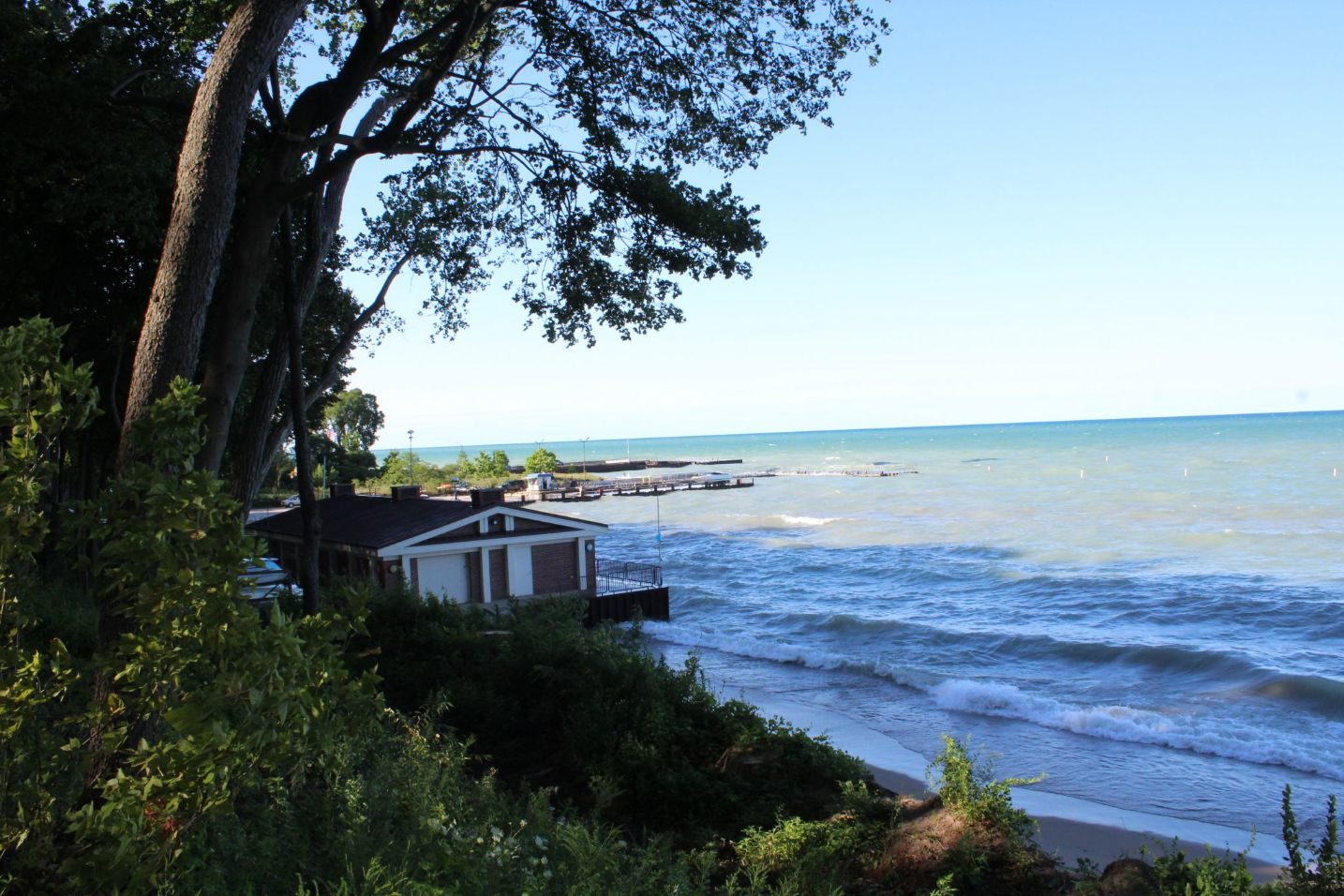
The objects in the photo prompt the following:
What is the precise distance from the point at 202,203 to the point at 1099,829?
14.6m

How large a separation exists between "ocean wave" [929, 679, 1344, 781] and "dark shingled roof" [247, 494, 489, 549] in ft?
56.0

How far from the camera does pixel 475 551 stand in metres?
32.6

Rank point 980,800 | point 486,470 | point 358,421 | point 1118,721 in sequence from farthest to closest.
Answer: point 486,470 → point 358,421 → point 1118,721 → point 980,800

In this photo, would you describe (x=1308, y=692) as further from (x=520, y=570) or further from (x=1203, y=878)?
(x=520, y=570)

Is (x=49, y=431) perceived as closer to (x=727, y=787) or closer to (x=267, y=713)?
(x=267, y=713)

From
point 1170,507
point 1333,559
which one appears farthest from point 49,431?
point 1170,507

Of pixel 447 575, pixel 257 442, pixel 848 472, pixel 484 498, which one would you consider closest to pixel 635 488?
pixel 848 472

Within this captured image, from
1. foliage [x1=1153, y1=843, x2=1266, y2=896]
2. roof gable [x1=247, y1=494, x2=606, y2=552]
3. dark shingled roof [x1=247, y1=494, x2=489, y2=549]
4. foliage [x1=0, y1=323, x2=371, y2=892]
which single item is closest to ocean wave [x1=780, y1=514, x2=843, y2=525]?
roof gable [x1=247, y1=494, x2=606, y2=552]

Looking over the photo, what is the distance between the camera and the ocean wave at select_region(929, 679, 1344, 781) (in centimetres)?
1867

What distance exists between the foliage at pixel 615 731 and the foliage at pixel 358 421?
99.4 meters

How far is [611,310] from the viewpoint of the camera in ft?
38.6

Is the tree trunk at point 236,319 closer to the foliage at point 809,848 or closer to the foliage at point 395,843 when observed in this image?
the foliage at point 395,843

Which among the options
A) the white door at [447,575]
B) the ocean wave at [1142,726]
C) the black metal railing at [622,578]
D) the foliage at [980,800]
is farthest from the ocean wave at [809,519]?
the foliage at [980,800]

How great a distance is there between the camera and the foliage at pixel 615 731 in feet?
34.2
